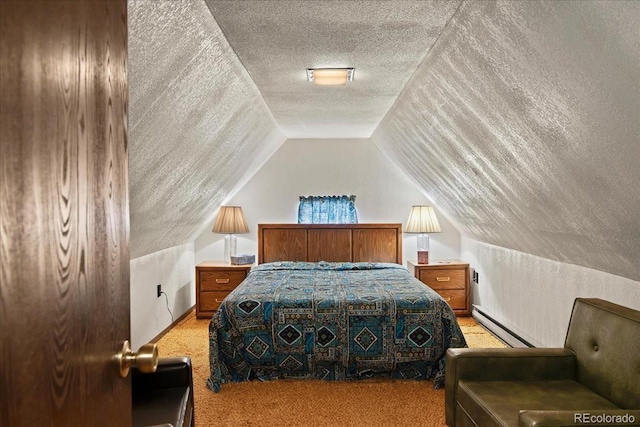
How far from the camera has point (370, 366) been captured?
11.6 ft

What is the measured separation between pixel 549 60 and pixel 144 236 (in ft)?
10.3

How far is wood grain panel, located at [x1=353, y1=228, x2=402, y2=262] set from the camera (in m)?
5.88

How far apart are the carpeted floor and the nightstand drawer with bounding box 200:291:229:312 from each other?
153cm

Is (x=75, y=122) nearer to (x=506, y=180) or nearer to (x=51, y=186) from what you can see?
(x=51, y=186)

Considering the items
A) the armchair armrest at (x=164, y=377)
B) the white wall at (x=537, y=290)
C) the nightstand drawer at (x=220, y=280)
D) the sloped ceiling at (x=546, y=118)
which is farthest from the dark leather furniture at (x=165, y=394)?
the nightstand drawer at (x=220, y=280)

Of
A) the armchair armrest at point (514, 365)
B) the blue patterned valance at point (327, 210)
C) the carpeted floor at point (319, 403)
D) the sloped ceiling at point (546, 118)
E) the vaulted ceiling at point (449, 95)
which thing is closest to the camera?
the sloped ceiling at point (546, 118)

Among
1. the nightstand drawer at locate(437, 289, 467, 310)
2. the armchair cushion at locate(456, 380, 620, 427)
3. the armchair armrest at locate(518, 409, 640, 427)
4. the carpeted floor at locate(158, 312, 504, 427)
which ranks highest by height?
the armchair armrest at locate(518, 409, 640, 427)

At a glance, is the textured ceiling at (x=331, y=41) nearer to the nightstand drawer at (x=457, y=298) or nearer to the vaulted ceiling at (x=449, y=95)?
the vaulted ceiling at (x=449, y=95)

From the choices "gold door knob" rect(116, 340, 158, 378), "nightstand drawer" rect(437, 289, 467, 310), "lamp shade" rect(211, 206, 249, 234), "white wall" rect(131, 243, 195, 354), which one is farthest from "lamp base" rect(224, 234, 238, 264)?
"gold door knob" rect(116, 340, 158, 378)

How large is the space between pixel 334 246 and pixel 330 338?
240 cm

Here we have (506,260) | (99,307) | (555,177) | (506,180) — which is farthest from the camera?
(506,260)

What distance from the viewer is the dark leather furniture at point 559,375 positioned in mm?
2068

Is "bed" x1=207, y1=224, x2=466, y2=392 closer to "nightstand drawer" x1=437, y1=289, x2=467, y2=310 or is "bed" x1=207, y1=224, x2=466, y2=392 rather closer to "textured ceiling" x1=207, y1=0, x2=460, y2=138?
"textured ceiling" x1=207, y1=0, x2=460, y2=138

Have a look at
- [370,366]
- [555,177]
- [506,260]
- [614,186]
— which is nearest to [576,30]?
[614,186]
